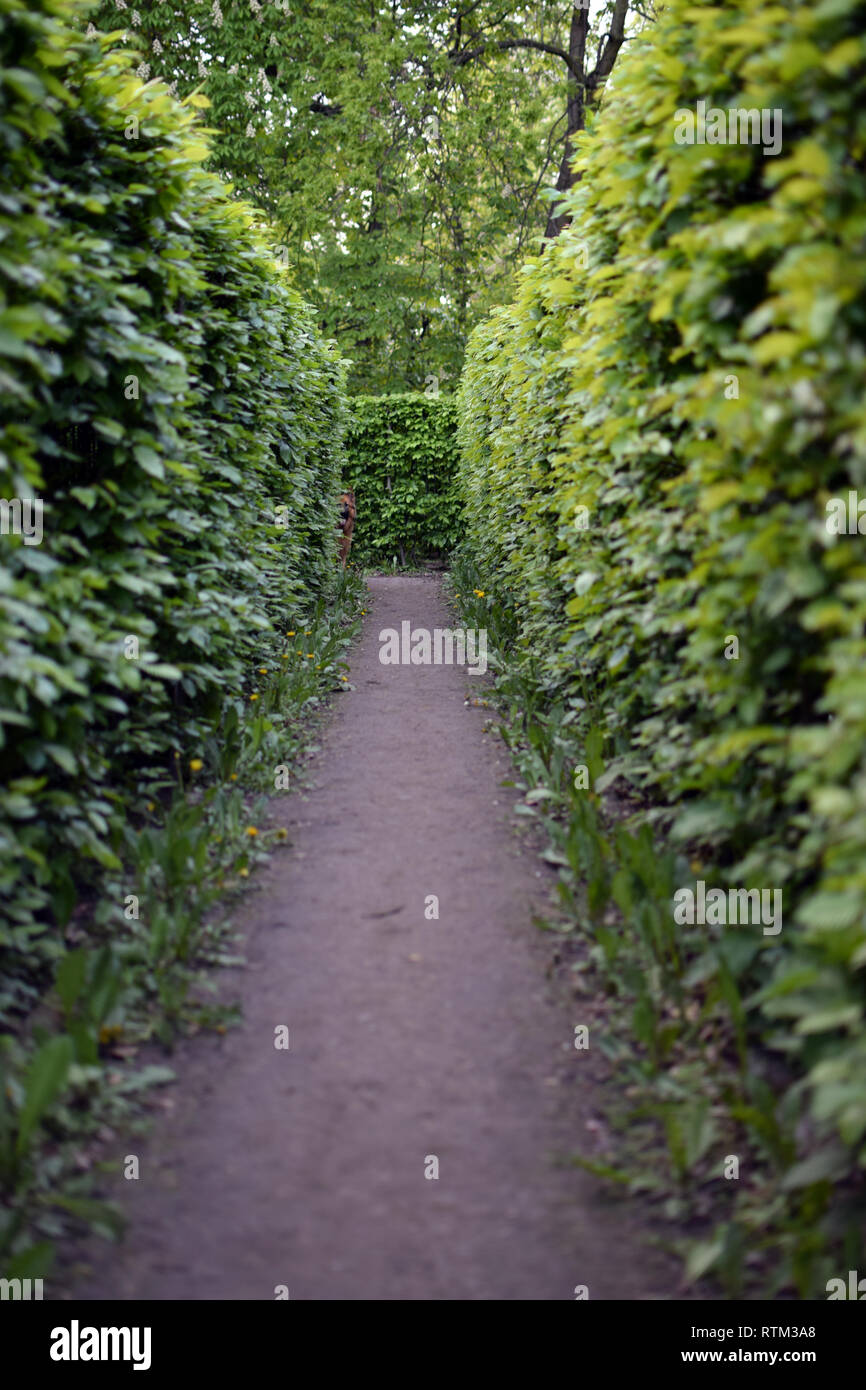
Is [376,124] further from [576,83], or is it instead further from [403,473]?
[403,473]

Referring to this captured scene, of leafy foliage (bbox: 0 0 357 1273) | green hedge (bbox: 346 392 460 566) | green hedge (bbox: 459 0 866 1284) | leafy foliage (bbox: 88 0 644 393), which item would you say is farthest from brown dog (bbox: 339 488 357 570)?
green hedge (bbox: 459 0 866 1284)

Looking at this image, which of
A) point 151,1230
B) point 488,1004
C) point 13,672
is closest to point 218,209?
point 13,672

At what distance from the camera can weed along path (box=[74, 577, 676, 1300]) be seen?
2482 mm

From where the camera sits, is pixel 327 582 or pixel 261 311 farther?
pixel 327 582

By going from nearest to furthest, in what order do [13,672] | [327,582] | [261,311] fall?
[13,672] < [261,311] < [327,582]

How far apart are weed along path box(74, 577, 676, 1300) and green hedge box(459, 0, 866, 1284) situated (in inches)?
20.6

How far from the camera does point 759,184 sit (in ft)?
10.8

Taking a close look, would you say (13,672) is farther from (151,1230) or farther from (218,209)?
(218,209)

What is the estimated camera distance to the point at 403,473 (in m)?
17.9

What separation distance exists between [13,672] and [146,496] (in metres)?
1.53

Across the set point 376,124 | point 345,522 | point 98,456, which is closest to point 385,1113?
point 98,456

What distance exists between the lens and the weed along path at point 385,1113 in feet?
8.14

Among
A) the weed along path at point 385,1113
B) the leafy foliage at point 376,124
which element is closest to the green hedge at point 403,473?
the leafy foliage at point 376,124

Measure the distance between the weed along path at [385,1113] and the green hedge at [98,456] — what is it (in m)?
0.79
